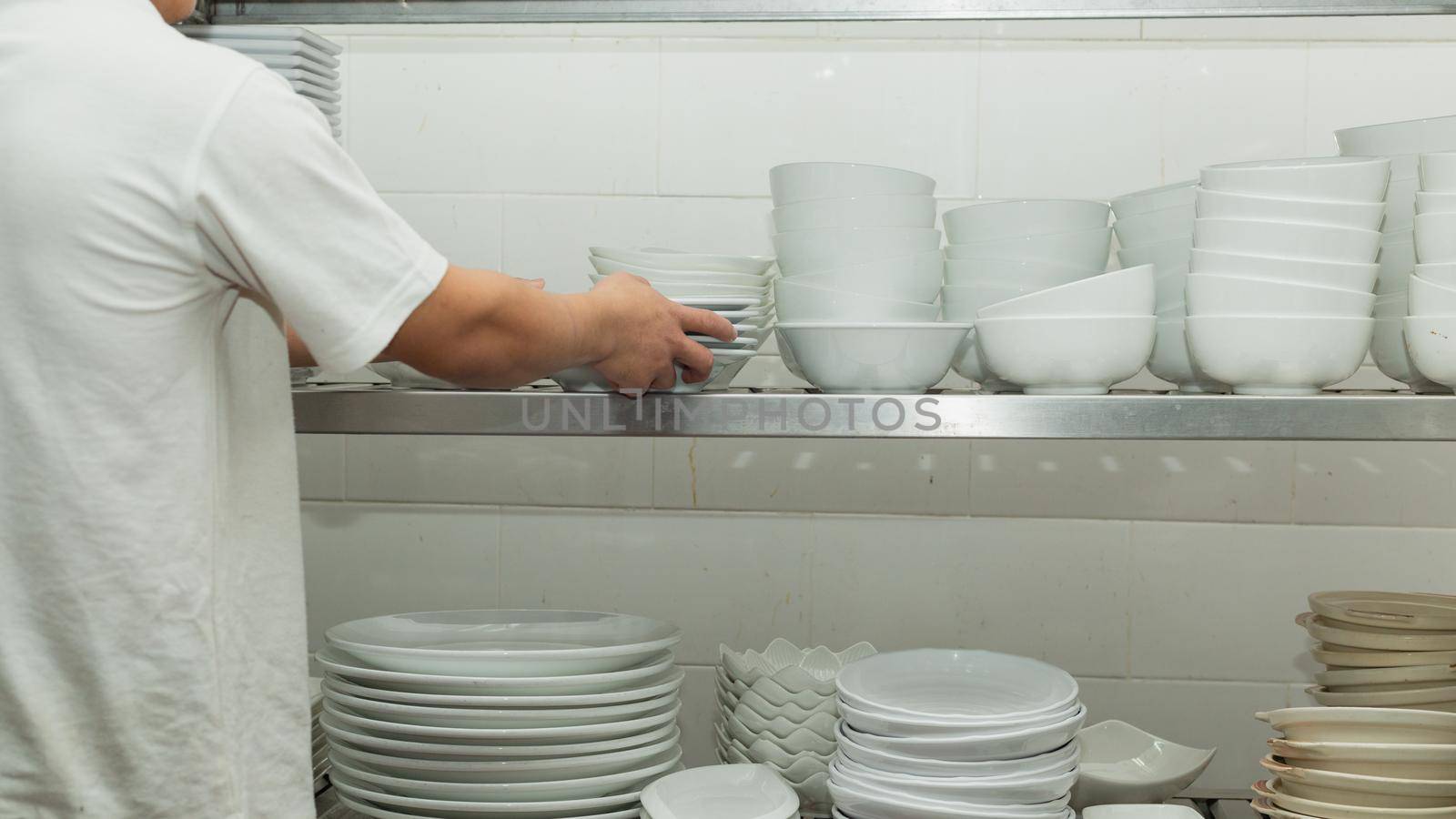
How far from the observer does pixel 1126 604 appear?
1.61m

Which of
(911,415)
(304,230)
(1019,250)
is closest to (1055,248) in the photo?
(1019,250)

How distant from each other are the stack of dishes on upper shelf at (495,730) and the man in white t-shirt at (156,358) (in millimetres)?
216

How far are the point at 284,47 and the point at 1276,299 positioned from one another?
3.34 feet

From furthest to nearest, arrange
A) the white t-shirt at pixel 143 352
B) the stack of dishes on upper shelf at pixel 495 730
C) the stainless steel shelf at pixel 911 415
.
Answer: the stack of dishes on upper shelf at pixel 495 730 → the stainless steel shelf at pixel 911 415 → the white t-shirt at pixel 143 352

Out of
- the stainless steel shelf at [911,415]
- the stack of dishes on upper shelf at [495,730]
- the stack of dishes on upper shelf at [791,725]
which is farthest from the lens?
the stack of dishes on upper shelf at [791,725]

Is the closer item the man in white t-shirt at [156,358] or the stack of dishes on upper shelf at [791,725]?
the man in white t-shirt at [156,358]

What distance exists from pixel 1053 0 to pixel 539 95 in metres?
0.72

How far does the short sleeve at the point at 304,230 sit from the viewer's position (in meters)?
0.76

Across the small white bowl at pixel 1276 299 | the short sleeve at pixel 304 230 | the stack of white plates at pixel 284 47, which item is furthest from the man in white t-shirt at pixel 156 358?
the small white bowl at pixel 1276 299

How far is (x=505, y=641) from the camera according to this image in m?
1.31

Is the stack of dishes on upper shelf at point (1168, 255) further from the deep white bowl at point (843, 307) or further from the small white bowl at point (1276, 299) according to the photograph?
the deep white bowl at point (843, 307)

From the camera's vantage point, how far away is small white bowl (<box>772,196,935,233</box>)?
113cm

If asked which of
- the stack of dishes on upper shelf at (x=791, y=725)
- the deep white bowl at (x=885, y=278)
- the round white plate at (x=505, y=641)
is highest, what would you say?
the deep white bowl at (x=885, y=278)

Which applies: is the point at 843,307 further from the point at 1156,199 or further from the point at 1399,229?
the point at 1399,229
